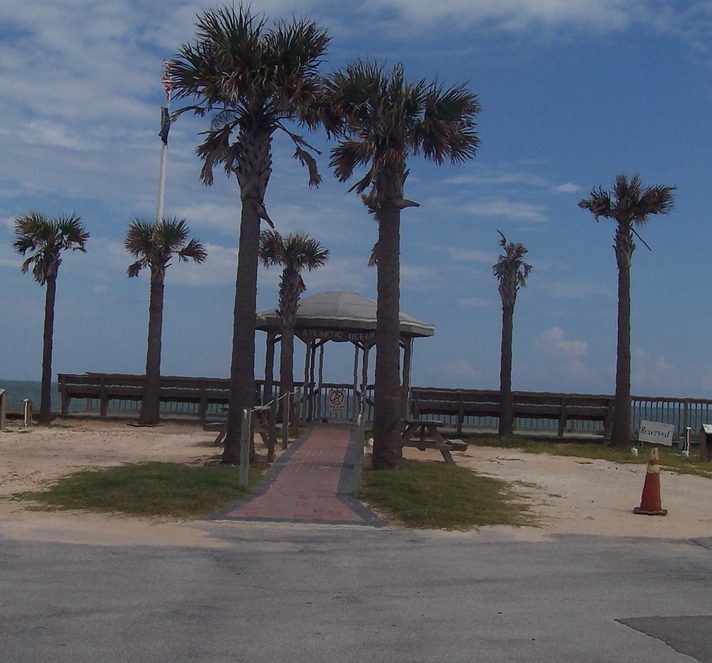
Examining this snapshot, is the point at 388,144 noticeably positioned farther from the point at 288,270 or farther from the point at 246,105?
the point at 288,270

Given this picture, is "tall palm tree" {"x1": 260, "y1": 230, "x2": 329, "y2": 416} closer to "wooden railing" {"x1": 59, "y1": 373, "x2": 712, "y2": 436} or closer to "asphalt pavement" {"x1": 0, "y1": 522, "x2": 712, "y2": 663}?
"wooden railing" {"x1": 59, "y1": 373, "x2": 712, "y2": 436}

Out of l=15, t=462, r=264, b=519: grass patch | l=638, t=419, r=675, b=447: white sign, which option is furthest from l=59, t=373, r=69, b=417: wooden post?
l=638, t=419, r=675, b=447: white sign

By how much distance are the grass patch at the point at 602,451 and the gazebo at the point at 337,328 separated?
3.11m

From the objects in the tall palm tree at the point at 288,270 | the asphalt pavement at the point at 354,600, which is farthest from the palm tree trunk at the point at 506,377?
the asphalt pavement at the point at 354,600

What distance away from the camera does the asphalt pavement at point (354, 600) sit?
503 cm

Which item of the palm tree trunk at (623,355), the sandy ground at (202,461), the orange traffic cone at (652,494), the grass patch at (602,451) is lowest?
the sandy ground at (202,461)

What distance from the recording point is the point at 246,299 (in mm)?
14289

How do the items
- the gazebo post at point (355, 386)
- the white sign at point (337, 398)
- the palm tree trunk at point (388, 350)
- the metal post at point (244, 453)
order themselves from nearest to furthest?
the metal post at point (244, 453)
the palm tree trunk at point (388, 350)
the gazebo post at point (355, 386)
the white sign at point (337, 398)

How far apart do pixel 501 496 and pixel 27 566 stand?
707cm

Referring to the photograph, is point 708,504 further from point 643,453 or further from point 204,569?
point 643,453

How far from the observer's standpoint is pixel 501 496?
39.5 feet

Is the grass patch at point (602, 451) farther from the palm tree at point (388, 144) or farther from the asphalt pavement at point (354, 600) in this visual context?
the asphalt pavement at point (354, 600)

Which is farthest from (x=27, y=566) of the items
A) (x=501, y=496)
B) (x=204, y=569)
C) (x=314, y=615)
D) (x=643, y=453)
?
(x=643, y=453)

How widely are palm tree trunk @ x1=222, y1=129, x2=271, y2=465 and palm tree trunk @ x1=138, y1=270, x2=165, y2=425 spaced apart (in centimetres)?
1165
